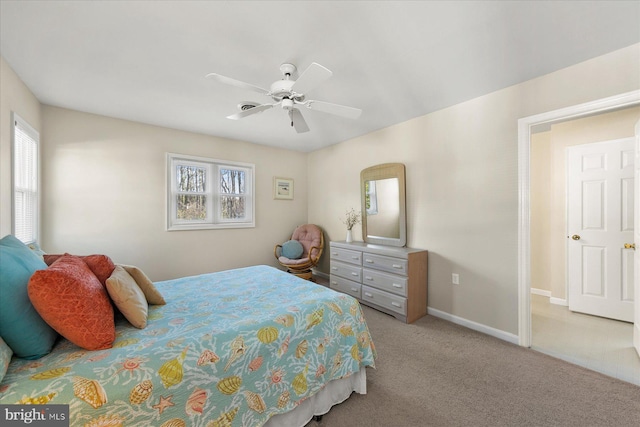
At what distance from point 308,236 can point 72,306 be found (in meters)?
3.89

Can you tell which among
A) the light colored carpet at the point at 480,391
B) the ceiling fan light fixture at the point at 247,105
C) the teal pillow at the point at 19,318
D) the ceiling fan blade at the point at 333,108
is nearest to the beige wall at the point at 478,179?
the light colored carpet at the point at 480,391

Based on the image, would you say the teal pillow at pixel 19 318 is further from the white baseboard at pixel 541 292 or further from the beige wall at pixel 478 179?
the white baseboard at pixel 541 292

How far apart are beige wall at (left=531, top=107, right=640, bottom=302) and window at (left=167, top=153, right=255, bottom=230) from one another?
4.64 m

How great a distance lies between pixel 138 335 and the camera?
1383mm

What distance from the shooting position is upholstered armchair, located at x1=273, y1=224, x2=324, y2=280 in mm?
4441

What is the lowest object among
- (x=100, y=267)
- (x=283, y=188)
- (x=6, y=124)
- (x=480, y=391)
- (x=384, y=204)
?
(x=480, y=391)

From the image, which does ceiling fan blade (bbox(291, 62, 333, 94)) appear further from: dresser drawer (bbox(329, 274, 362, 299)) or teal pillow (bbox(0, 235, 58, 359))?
dresser drawer (bbox(329, 274, 362, 299))

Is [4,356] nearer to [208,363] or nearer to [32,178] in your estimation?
[208,363]

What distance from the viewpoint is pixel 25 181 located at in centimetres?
267

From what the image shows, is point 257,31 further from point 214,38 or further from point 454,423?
point 454,423

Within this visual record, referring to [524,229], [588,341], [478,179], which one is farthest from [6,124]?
[588,341]

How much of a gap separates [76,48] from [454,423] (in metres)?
3.83

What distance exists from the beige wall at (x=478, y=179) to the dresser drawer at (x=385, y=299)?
483 mm

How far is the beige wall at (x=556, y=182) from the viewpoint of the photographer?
3117mm
